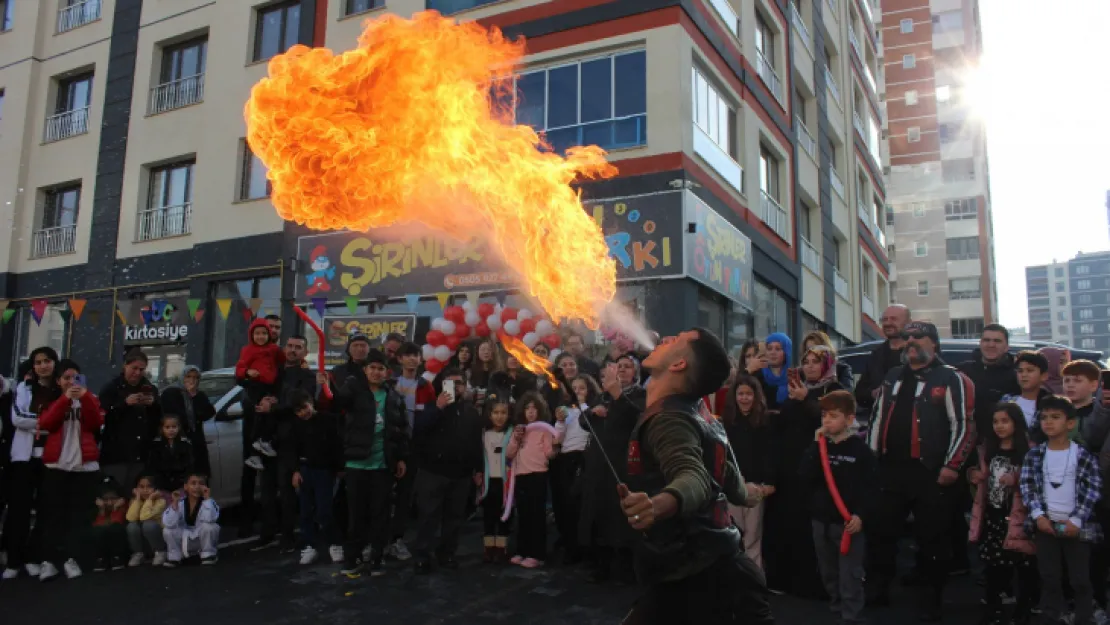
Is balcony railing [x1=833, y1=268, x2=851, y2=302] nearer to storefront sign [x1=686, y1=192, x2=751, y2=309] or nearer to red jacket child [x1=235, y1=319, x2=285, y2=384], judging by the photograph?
storefront sign [x1=686, y1=192, x2=751, y2=309]

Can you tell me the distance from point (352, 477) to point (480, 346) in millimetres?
2158

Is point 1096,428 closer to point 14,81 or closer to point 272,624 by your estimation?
point 272,624

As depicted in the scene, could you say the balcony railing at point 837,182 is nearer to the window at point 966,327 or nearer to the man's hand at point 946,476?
the man's hand at point 946,476

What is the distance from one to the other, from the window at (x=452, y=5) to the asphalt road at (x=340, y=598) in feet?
38.4

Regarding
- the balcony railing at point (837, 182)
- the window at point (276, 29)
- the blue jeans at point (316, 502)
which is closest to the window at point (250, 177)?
the window at point (276, 29)

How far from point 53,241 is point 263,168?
7.50m

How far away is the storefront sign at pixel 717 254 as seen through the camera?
13.1m

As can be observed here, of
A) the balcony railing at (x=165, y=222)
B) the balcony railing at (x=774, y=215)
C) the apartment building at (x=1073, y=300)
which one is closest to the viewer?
the balcony railing at (x=774, y=215)

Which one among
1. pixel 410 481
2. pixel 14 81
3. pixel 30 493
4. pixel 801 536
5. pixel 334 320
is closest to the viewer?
pixel 801 536

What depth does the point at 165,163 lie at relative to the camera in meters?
19.4

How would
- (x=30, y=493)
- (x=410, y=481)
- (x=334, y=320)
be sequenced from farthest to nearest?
(x=334, y=320), (x=410, y=481), (x=30, y=493)

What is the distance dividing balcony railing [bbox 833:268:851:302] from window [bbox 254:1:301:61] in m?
16.4

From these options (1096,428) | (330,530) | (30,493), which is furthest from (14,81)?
(1096,428)

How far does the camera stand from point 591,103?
14.2 m
